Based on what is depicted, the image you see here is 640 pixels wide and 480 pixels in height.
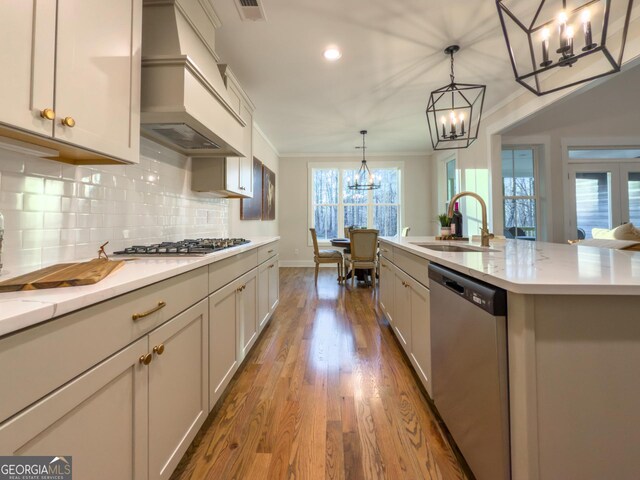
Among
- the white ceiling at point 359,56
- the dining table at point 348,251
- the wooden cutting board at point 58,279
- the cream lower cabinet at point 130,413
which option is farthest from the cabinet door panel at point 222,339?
the dining table at point 348,251

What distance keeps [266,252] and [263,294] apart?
40 centimetres

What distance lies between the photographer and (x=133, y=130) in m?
1.26

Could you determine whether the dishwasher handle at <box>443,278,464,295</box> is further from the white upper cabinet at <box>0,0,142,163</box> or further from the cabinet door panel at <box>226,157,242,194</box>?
the cabinet door panel at <box>226,157,242,194</box>

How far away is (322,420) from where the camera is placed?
1460 millimetres

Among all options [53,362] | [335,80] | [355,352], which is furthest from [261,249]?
[335,80]

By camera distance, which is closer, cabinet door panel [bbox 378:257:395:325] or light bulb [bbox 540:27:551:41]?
light bulb [bbox 540:27:551:41]

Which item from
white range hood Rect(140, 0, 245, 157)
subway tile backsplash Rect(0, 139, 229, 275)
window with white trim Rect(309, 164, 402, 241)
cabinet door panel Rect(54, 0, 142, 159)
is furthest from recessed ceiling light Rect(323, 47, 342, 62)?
window with white trim Rect(309, 164, 402, 241)

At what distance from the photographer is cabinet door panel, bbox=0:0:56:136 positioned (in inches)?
30.1

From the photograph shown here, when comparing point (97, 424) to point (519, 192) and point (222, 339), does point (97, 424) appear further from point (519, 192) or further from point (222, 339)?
point (519, 192)

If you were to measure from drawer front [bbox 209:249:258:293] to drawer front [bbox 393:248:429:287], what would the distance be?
113cm

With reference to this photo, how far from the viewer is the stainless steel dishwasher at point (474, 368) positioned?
86cm

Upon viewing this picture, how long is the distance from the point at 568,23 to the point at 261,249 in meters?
2.28

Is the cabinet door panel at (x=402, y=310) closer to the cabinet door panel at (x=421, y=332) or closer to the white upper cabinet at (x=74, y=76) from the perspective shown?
the cabinet door panel at (x=421, y=332)

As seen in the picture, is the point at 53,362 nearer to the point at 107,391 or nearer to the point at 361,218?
the point at 107,391
